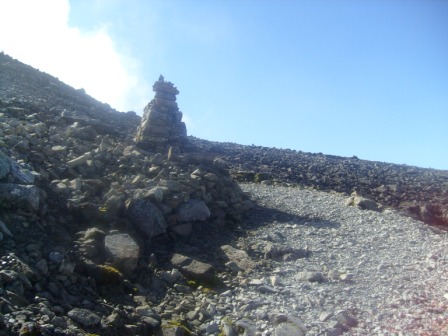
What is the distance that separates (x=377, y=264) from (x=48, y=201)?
35.4 ft

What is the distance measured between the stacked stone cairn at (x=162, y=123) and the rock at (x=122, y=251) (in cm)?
1194

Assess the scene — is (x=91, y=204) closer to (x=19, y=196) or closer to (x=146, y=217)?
(x=146, y=217)

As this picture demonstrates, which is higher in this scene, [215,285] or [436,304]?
[436,304]

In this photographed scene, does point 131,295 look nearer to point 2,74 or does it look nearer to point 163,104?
point 163,104

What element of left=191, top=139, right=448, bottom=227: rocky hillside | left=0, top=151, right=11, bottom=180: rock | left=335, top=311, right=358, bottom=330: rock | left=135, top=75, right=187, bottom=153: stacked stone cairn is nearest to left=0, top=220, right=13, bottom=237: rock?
Result: left=0, top=151, right=11, bottom=180: rock

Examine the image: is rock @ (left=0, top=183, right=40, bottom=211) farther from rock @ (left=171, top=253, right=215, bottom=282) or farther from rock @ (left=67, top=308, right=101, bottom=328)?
rock @ (left=171, top=253, right=215, bottom=282)

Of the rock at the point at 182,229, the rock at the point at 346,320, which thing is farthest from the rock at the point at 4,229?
the rock at the point at 346,320

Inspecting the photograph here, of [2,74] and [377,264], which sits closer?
[377,264]

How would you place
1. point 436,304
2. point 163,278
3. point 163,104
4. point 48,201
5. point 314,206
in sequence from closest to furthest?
1. point 436,304
2. point 163,278
3. point 48,201
4. point 314,206
5. point 163,104

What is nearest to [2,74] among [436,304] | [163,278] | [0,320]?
[163,278]

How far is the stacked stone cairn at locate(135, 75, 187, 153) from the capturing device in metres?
24.6

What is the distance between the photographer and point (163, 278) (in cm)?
1235

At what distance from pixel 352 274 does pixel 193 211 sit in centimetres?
676

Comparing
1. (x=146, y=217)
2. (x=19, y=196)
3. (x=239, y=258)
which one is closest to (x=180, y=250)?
(x=146, y=217)
